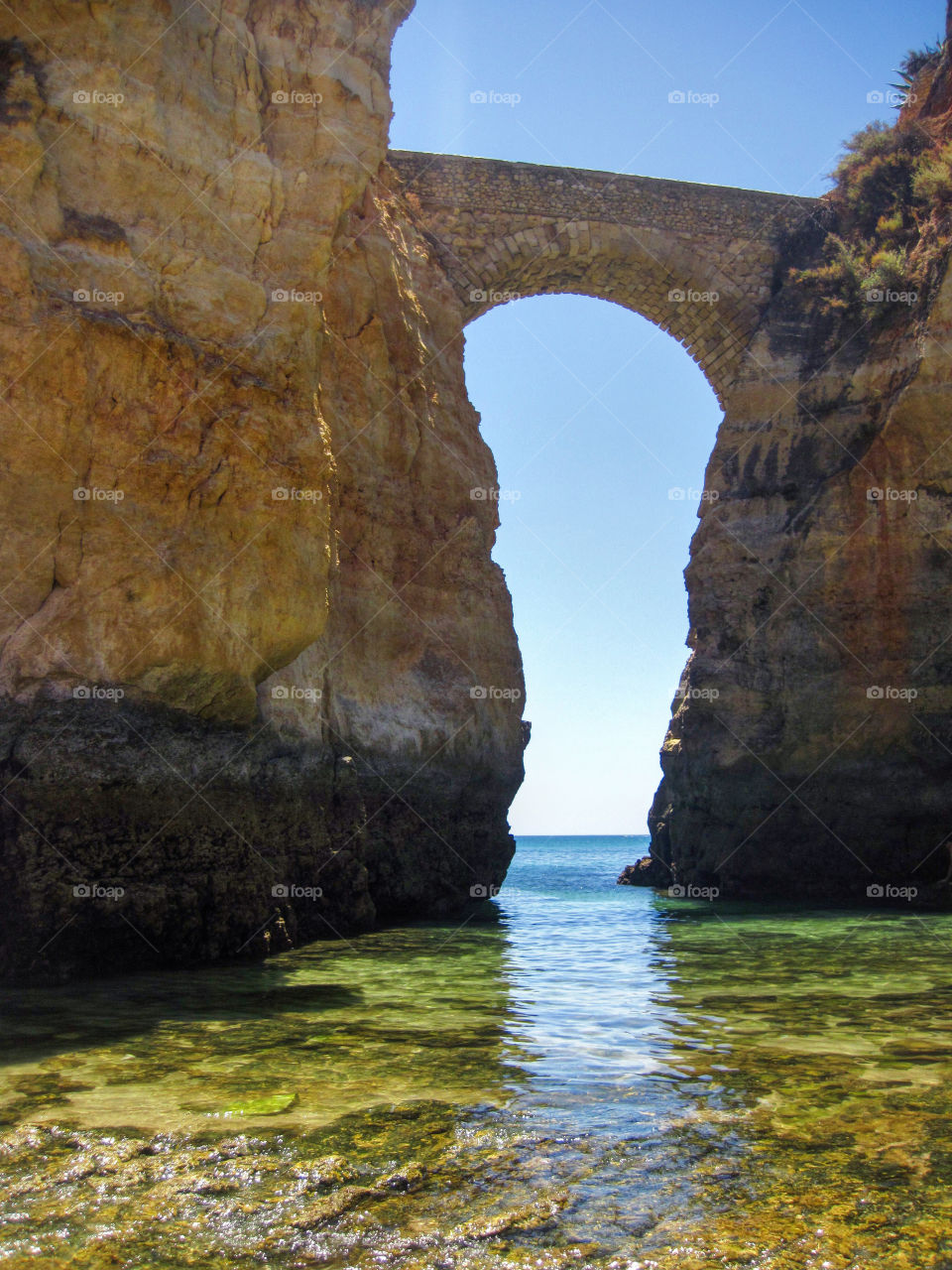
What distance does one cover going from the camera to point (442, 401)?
49.1 ft

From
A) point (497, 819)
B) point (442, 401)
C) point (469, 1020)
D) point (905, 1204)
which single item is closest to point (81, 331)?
point (469, 1020)

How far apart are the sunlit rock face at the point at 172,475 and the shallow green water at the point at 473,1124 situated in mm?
1010

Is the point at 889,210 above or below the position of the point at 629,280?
above

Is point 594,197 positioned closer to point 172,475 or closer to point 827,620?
point 827,620

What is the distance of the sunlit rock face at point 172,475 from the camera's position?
22.1 ft

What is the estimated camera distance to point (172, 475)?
7344 millimetres

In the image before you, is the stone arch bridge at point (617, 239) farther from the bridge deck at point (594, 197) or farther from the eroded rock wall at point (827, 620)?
the eroded rock wall at point (827, 620)

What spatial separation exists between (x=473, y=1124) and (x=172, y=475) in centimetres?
Answer: 516

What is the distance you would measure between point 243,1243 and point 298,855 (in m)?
6.28

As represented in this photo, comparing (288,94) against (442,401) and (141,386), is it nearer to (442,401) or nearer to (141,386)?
(141,386)

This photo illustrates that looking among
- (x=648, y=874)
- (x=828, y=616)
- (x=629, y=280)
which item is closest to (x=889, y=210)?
(x=629, y=280)

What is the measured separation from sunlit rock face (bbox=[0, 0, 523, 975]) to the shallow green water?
101cm

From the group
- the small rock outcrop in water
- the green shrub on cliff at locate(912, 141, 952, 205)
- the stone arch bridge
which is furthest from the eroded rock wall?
Answer: the small rock outcrop in water

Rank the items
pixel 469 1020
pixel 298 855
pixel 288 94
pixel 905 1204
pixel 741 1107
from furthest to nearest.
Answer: pixel 288 94, pixel 298 855, pixel 469 1020, pixel 741 1107, pixel 905 1204
